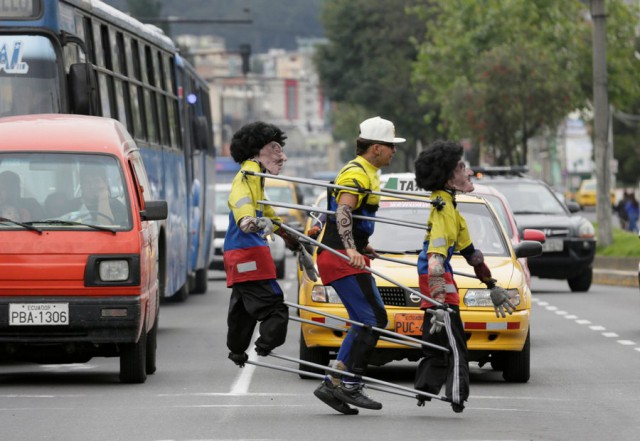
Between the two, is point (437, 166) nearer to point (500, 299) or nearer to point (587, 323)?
point (500, 299)

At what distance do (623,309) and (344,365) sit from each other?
44.3 ft

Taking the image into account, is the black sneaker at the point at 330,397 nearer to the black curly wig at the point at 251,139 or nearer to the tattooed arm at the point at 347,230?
the tattooed arm at the point at 347,230

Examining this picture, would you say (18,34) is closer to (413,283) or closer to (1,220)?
(1,220)

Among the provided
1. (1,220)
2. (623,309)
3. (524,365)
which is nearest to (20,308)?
(1,220)

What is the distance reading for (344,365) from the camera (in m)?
11.6

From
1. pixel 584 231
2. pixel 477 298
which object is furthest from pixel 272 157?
pixel 584 231

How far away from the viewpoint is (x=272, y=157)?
39.9 feet

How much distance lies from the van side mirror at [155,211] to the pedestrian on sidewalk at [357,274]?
245cm

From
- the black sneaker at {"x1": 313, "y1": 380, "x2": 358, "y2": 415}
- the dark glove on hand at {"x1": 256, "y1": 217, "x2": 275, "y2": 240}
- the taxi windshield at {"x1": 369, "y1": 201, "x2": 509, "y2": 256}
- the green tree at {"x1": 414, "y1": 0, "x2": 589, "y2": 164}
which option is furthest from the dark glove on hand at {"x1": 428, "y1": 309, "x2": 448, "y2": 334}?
the green tree at {"x1": 414, "y1": 0, "x2": 589, "y2": 164}

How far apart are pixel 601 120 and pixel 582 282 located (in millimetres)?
9439

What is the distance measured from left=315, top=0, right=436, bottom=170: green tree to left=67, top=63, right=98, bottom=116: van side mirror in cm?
6463

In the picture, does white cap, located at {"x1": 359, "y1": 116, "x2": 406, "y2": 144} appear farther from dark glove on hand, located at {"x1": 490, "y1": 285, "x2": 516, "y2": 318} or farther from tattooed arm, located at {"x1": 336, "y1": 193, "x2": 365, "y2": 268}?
dark glove on hand, located at {"x1": 490, "y1": 285, "x2": 516, "y2": 318}

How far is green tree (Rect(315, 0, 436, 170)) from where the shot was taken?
83.6 m

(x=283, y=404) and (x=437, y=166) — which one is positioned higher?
(x=437, y=166)
